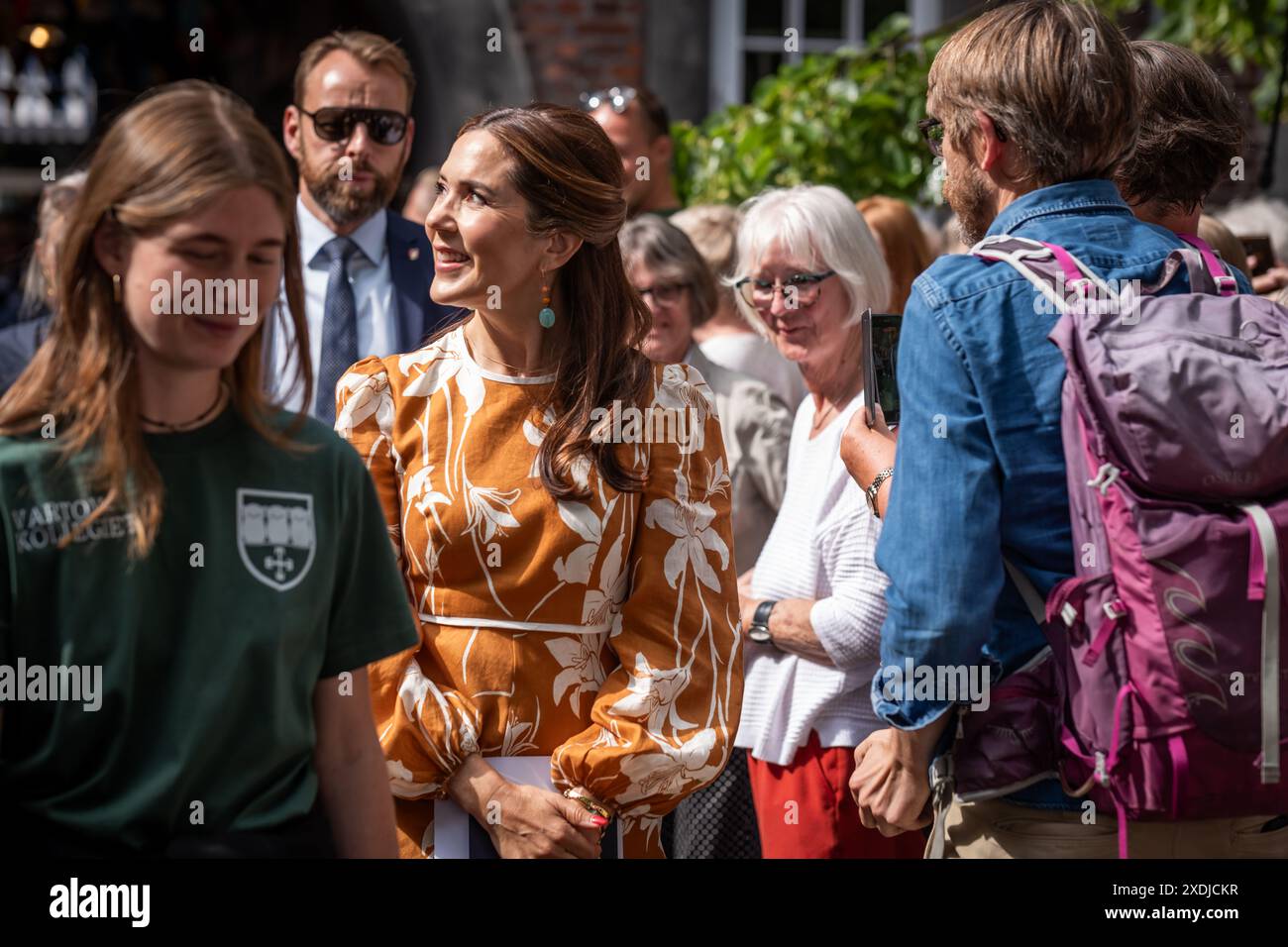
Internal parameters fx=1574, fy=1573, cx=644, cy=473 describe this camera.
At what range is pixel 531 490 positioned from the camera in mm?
2537

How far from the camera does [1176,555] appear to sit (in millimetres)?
2064

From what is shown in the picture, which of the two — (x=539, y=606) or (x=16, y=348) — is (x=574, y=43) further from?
(x=539, y=606)

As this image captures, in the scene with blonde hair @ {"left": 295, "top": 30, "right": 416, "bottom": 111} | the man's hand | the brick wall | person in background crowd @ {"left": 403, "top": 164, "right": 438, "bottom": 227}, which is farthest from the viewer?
the brick wall

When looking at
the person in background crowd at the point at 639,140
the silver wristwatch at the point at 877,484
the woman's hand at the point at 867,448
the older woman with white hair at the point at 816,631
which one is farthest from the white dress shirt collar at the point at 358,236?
the silver wristwatch at the point at 877,484

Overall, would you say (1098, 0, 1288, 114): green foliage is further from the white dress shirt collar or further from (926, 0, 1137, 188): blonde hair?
(926, 0, 1137, 188): blonde hair

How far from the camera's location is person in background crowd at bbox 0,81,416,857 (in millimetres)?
1758

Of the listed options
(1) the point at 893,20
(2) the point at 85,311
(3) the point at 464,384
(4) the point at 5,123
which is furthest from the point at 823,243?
(4) the point at 5,123

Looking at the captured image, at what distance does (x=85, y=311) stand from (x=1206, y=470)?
142 centimetres

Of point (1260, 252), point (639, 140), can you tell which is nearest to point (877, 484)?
point (1260, 252)

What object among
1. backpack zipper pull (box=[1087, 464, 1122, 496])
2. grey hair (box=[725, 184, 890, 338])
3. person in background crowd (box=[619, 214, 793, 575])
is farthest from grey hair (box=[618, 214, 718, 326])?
backpack zipper pull (box=[1087, 464, 1122, 496])

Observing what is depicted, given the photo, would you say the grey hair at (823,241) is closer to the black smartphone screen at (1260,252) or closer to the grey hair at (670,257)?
the grey hair at (670,257)

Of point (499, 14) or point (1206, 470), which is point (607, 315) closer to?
point (1206, 470)

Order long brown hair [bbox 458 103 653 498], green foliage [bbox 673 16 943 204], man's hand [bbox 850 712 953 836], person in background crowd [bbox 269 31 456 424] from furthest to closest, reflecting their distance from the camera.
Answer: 1. green foliage [bbox 673 16 943 204]
2. person in background crowd [bbox 269 31 456 424]
3. long brown hair [bbox 458 103 653 498]
4. man's hand [bbox 850 712 953 836]

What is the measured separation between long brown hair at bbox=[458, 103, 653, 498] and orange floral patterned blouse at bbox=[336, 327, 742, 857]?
42mm
